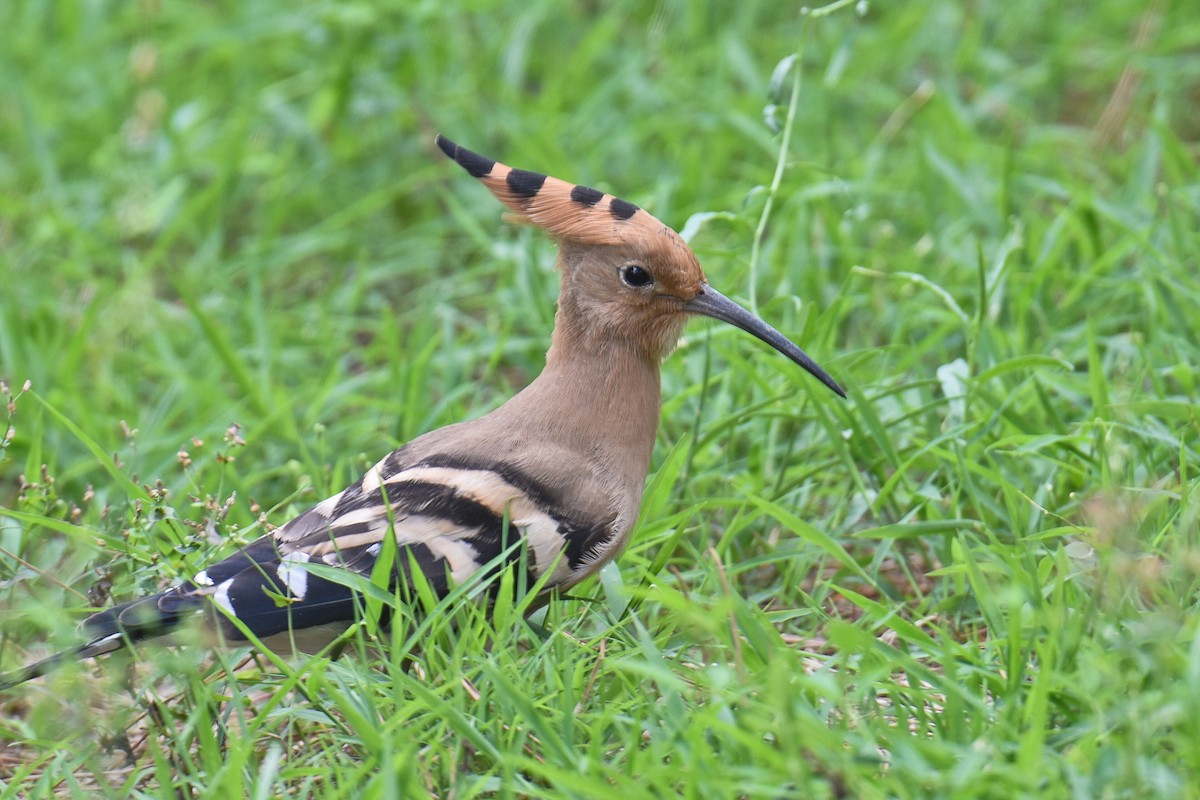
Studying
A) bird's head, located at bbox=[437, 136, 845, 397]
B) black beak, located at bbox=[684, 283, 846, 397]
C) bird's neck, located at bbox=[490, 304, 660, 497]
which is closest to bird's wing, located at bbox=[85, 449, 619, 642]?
bird's neck, located at bbox=[490, 304, 660, 497]

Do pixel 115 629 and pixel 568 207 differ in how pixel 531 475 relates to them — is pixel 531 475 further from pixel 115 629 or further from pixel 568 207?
pixel 115 629

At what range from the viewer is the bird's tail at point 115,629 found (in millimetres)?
2070

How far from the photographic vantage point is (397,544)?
221cm

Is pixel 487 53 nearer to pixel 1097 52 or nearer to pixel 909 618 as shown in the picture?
pixel 1097 52

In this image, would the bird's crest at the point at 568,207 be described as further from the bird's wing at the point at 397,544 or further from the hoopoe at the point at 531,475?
the bird's wing at the point at 397,544

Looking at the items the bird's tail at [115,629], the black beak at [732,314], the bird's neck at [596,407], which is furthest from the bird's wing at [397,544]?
the black beak at [732,314]

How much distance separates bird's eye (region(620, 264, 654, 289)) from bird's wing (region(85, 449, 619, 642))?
0.38m

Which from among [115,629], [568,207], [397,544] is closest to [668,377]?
[568,207]

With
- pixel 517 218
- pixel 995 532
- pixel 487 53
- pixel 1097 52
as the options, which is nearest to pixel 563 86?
pixel 487 53

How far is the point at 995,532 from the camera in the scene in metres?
2.58

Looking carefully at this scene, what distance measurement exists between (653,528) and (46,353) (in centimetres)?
165

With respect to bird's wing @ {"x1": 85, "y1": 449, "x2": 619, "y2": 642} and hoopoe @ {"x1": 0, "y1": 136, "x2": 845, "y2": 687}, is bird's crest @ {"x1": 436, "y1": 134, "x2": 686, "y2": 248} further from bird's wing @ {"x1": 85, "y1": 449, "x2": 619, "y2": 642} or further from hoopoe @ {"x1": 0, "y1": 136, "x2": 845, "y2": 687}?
bird's wing @ {"x1": 85, "y1": 449, "x2": 619, "y2": 642}

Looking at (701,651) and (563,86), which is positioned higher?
(563,86)

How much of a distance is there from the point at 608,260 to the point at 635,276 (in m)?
0.05
